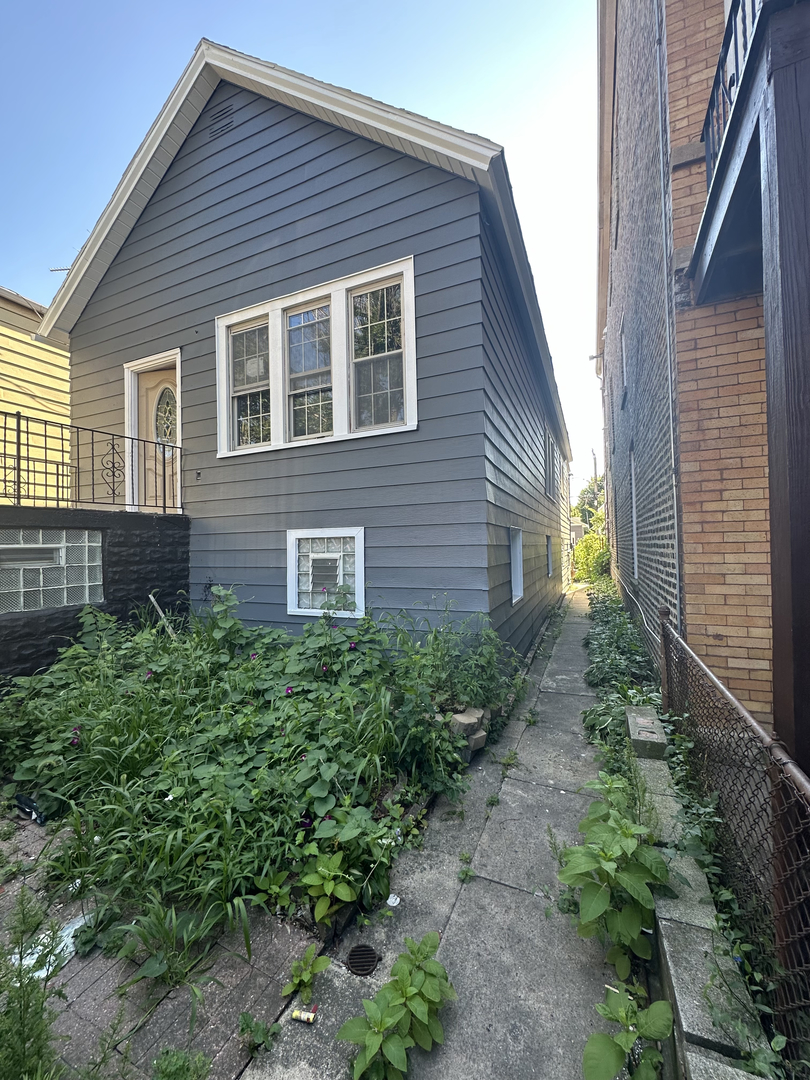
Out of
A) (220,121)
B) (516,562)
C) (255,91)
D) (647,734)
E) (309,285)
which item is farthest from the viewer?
(516,562)

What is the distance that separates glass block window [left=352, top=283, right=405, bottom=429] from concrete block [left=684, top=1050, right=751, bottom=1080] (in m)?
4.13

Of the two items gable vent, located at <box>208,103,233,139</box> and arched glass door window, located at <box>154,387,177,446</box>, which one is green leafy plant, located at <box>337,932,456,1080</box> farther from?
gable vent, located at <box>208,103,233,139</box>

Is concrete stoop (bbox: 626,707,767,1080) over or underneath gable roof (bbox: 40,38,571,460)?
underneath

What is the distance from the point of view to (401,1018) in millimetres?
1470

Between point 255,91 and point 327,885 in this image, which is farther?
point 255,91

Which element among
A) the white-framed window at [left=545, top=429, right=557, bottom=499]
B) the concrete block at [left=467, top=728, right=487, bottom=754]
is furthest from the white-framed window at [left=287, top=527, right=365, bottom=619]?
the white-framed window at [left=545, top=429, right=557, bottom=499]

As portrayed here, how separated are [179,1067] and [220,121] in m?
7.85

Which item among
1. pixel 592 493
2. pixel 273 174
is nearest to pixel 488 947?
pixel 273 174

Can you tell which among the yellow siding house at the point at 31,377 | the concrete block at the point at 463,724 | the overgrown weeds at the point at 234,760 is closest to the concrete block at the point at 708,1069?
the overgrown weeds at the point at 234,760

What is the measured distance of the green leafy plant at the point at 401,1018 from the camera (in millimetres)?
1400

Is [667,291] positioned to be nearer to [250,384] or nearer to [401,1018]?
[250,384]

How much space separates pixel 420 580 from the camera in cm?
423

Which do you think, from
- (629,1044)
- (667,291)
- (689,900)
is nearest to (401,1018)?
(629,1044)

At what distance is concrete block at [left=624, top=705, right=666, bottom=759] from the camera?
271cm
